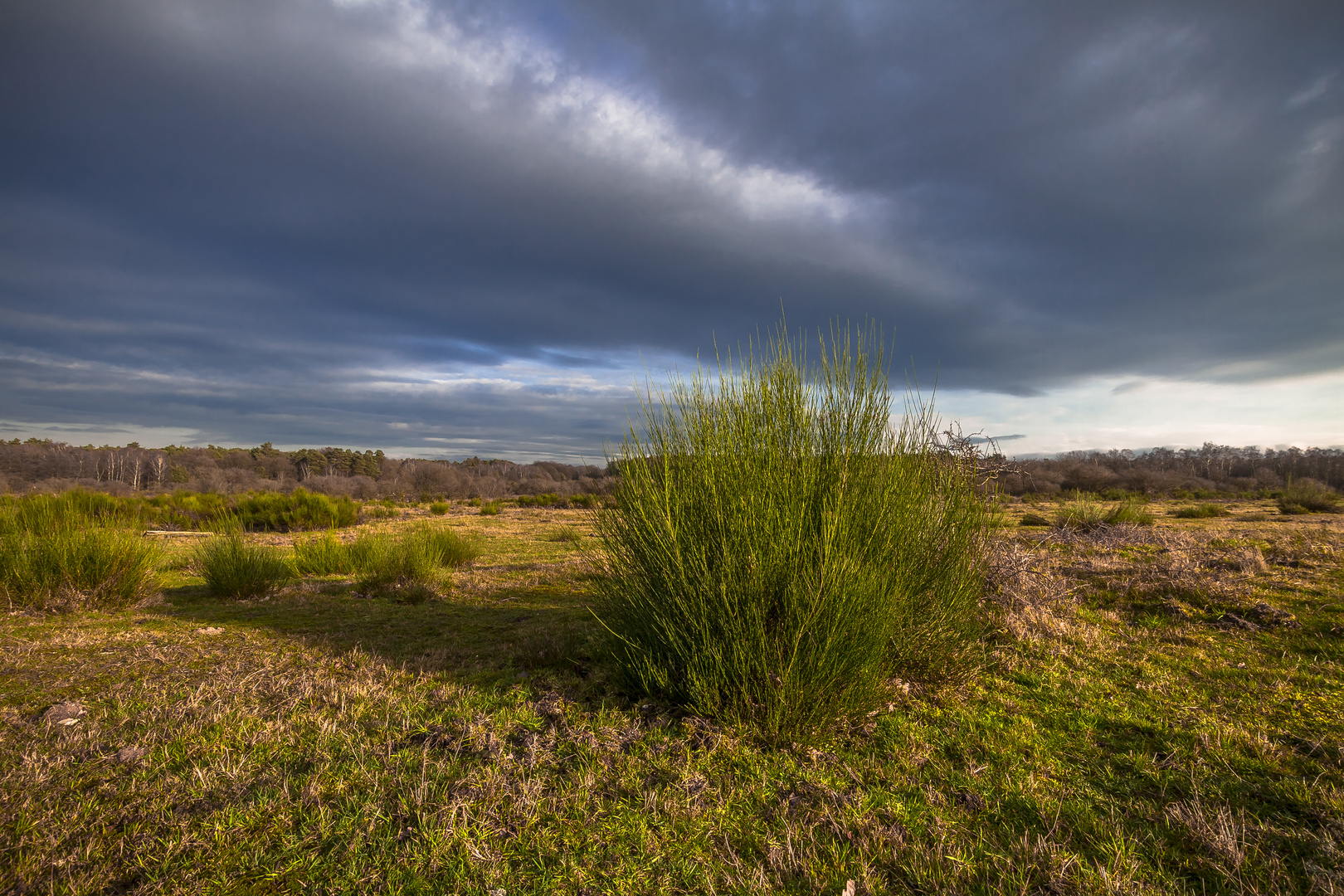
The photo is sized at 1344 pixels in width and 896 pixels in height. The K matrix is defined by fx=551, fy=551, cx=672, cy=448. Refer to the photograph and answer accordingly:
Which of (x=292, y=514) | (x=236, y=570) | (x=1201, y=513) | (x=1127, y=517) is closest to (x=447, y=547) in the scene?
(x=236, y=570)

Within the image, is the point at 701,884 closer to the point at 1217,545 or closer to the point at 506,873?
the point at 506,873

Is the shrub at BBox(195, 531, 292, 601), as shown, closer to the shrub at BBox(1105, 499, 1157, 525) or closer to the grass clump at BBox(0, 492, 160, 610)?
the grass clump at BBox(0, 492, 160, 610)

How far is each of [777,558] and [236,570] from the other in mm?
9539

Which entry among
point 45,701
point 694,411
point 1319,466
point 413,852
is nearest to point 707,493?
point 694,411

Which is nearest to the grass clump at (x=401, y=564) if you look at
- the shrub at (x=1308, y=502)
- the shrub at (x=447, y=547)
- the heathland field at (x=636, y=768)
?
the shrub at (x=447, y=547)

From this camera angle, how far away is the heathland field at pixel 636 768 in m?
2.48

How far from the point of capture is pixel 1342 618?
5.87 metres

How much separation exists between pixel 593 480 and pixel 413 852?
3.52 m

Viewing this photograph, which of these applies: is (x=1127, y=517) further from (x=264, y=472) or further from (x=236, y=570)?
(x=264, y=472)

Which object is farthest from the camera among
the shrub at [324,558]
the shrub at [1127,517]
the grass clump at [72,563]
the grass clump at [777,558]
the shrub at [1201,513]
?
the shrub at [1201,513]

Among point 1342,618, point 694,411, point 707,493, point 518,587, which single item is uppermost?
point 694,411

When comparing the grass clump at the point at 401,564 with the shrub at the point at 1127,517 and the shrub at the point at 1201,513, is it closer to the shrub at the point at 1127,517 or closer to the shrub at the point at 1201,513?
the shrub at the point at 1127,517

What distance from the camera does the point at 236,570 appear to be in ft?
29.6

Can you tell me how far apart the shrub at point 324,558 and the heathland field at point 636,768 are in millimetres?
5307
